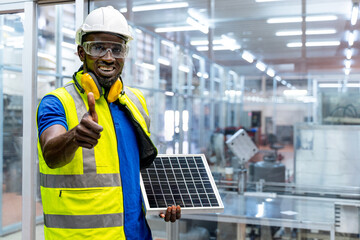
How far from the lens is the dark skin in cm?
110

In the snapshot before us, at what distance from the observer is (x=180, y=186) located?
1.68 metres

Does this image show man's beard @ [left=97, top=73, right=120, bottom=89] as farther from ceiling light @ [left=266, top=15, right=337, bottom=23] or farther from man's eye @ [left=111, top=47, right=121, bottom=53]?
ceiling light @ [left=266, top=15, right=337, bottom=23]

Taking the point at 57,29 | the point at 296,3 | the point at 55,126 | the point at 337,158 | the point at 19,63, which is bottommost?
the point at 337,158

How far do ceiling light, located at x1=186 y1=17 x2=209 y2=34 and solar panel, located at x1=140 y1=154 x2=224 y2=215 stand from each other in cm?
536

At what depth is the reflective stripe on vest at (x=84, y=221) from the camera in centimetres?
136

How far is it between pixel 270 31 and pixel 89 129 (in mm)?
7133

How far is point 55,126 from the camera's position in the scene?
1.26m

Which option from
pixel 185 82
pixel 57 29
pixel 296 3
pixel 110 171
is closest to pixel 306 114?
pixel 185 82

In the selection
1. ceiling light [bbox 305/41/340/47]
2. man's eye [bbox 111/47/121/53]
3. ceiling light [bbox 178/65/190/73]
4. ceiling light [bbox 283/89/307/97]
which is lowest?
man's eye [bbox 111/47/121/53]

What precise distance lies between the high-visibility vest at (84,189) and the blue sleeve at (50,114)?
24mm

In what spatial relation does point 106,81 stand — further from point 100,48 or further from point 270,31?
point 270,31

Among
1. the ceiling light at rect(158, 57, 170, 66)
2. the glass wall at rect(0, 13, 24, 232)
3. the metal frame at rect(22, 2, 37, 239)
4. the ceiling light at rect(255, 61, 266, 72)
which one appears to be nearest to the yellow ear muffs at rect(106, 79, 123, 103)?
the metal frame at rect(22, 2, 37, 239)

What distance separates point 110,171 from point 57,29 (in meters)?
5.18

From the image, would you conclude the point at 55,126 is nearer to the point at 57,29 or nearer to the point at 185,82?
the point at 57,29
